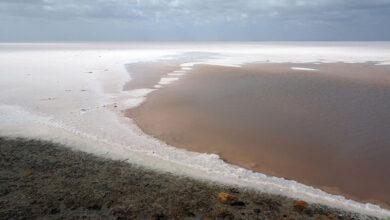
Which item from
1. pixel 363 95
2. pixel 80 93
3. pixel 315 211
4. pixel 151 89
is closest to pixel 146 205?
pixel 315 211

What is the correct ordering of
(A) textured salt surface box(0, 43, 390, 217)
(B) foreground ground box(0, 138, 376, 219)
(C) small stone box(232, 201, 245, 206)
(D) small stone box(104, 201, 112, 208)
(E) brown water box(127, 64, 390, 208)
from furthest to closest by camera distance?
(E) brown water box(127, 64, 390, 208)
(A) textured salt surface box(0, 43, 390, 217)
(C) small stone box(232, 201, 245, 206)
(D) small stone box(104, 201, 112, 208)
(B) foreground ground box(0, 138, 376, 219)

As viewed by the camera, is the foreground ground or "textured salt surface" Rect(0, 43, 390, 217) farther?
"textured salt surface" Rect(0, 43, 390, 217)

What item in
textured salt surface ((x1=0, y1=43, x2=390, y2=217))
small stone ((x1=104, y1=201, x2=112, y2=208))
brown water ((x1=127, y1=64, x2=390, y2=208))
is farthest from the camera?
brown water ((x1=127, y1=64, x2=390, y2=208))

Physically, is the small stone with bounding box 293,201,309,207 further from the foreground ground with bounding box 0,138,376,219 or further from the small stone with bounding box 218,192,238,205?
the small stone with bounding box 218,192,238,205

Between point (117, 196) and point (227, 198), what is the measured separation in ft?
4.52

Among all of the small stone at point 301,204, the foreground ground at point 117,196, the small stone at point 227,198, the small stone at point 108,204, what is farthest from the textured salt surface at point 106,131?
the small stone at point 108,204

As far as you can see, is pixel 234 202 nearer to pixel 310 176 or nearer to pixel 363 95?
pixel 310 176

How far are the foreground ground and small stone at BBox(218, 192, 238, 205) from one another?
2.0 inches

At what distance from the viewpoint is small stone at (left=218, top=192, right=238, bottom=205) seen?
149 inches

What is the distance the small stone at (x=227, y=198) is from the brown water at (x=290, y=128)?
4.46 ft

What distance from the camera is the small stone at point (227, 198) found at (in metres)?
3.78

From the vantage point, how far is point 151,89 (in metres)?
11.6

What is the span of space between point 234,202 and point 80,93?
7.89m

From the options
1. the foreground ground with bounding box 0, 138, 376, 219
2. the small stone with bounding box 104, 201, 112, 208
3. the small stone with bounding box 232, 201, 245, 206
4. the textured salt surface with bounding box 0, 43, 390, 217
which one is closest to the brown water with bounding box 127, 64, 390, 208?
the textured salt surface with bounding box 0, 43, 390, 217
